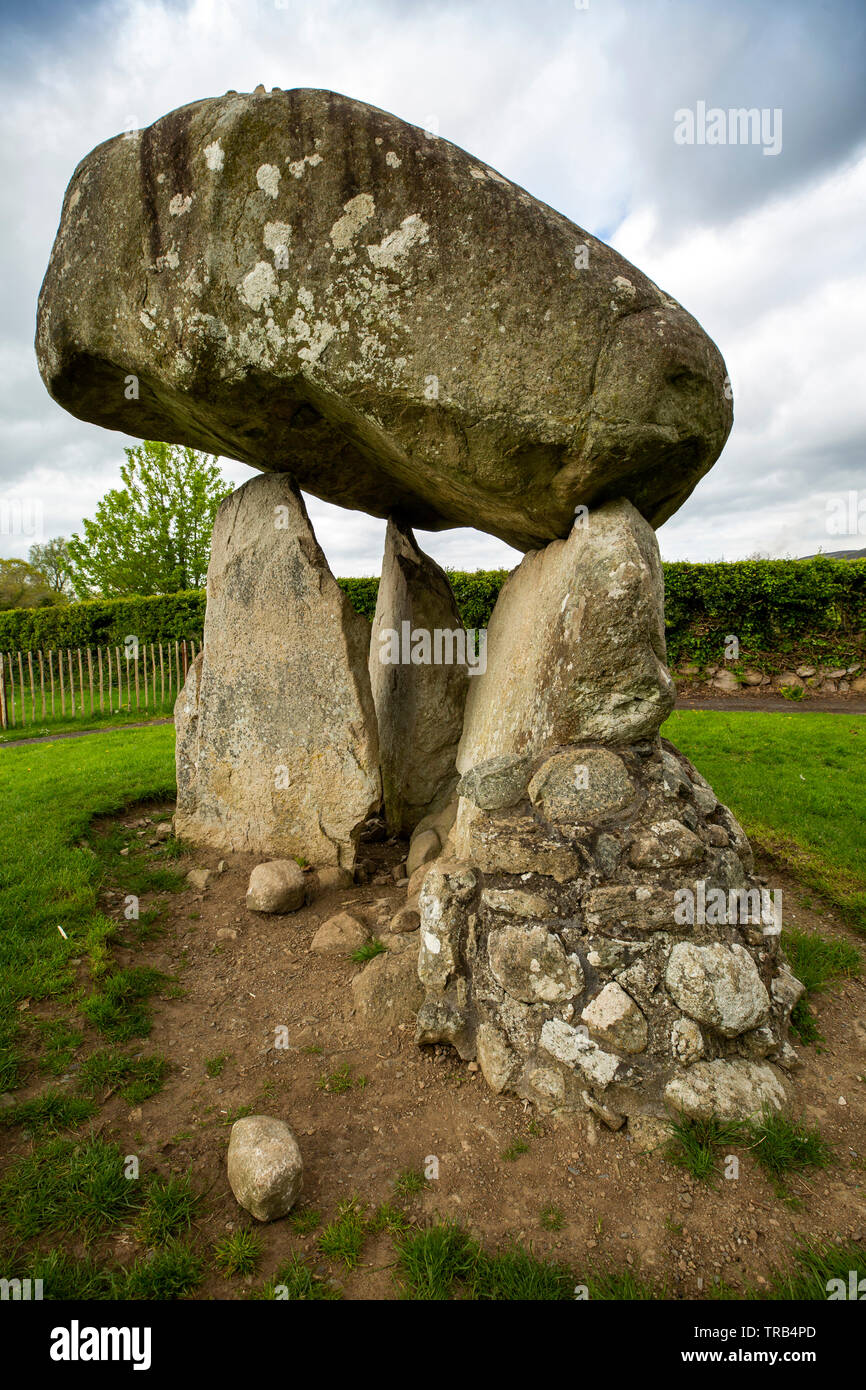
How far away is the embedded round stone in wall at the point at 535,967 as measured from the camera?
3166 millimetres

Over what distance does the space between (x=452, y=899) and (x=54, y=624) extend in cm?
1704

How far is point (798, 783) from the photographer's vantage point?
7.55 m

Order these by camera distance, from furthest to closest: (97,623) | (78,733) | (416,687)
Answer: (97,623) < (78,733) < (416,687)

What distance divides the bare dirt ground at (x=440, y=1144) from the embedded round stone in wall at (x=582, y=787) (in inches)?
51.5

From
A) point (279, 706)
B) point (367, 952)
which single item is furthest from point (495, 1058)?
point (279, 706)

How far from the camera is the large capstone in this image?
372 centimetres

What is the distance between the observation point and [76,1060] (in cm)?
339

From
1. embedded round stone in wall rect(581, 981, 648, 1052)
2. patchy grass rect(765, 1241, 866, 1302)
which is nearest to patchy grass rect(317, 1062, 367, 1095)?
embedded round stone in wall rect(581, 981, 648, 1052)

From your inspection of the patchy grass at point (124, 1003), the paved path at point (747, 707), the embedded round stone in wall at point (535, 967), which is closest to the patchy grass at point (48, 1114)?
the patchy grass at point (124, 1003)

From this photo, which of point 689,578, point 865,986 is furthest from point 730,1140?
point 689,578

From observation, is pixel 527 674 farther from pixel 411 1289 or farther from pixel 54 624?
pixel 54 624

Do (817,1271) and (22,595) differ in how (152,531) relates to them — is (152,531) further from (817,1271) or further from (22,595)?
(817,1271)

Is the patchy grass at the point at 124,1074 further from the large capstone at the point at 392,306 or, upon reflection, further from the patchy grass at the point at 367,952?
the large capstone at the point at 392,306

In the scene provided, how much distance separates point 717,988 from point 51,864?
4.63m
